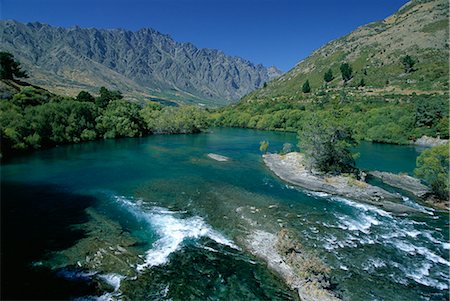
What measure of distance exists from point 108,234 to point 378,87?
157115mm

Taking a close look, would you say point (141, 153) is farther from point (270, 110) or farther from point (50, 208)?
point (270, 110)

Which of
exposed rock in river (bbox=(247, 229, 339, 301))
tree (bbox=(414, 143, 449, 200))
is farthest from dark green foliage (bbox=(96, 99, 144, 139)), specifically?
tree (bbox=(414, 143, 449, 200))

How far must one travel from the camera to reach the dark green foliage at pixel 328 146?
48156mm

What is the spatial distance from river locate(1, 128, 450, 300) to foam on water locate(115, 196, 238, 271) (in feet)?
0.35

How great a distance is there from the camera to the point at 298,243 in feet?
84.5

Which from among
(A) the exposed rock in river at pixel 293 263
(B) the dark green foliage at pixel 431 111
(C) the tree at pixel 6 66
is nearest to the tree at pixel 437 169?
(A) the exposed rock in river at pixel 293 263

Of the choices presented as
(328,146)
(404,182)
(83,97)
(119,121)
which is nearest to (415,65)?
(404,182)

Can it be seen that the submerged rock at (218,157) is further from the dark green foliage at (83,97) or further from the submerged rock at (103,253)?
the dark green foliage at (83,97)

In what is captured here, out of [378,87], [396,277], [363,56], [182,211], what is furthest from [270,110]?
[396,277]

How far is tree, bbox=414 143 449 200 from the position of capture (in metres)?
36.5

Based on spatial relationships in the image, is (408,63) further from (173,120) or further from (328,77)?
(173,120)

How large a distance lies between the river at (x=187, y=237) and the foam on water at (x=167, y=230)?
0.11 meters

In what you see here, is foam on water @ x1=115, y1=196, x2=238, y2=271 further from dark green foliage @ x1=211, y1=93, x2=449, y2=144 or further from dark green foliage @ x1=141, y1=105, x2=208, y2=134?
dark green foliage @ x1=141, y1=105, x2=208, y2=134

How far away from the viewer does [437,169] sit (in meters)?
37.2
